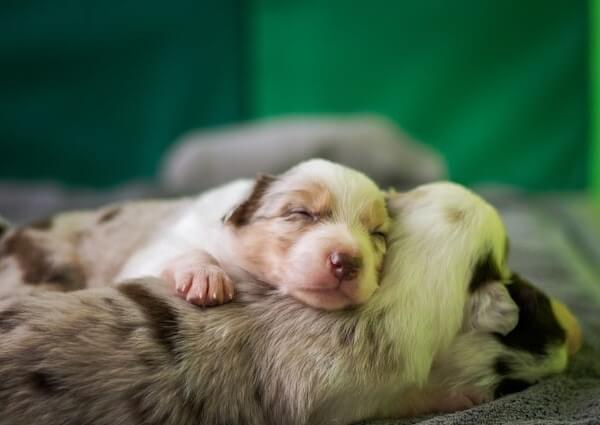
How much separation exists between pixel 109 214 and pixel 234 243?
0.98 m

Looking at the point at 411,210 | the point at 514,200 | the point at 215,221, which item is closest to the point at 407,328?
the point at 411,210

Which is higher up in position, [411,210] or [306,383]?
[411,210]

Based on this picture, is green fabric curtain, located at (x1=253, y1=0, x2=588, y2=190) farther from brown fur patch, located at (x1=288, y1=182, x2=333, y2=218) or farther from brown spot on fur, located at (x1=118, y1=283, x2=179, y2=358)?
brown spot on fur, located at (x1=118, y1=283, x2=179, y2=358)

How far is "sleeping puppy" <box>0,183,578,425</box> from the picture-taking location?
4.87 ft

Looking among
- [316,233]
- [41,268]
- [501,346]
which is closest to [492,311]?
[501,346]

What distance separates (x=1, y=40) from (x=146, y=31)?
4.44 ft

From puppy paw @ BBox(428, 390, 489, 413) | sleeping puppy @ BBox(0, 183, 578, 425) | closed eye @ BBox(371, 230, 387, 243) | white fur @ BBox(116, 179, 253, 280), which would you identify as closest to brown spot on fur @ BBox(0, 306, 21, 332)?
sleeping puppy @ BBox(0, 183, 578, 425)

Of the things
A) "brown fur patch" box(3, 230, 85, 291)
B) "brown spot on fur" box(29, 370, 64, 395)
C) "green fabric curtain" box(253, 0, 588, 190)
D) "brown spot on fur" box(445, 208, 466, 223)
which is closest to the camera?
"brown spot on fur" box(29, 370, 64, 395)

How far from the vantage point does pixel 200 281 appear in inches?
69.2

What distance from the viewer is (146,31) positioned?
21.4 ft

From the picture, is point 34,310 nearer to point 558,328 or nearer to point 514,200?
point 558,328

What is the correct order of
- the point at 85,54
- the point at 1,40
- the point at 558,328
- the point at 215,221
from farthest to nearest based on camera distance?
the point at 85,54, the point at 1,40, the point at 215,221, the point at 558,328

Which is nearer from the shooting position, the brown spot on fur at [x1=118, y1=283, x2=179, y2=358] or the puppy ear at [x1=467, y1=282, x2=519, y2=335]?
the brown spot on fur at [x1=118, y1=283, x2=179, y2=358]

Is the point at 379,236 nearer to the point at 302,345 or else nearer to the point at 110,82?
the point at 302,345
